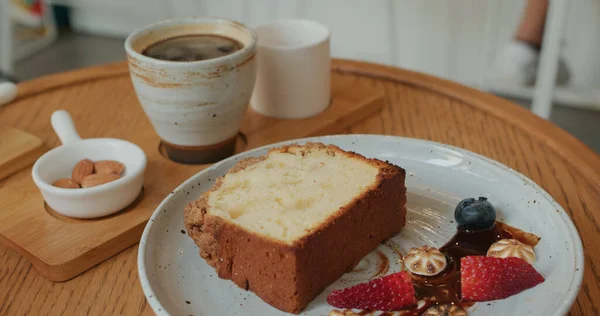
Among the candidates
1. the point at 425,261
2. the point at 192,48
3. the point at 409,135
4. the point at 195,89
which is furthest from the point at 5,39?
the point at 425,261

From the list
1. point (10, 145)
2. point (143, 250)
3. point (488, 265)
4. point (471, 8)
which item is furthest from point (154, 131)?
point (471, 8)

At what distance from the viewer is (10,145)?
4.62 ft

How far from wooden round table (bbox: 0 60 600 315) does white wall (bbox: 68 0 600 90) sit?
1315mm

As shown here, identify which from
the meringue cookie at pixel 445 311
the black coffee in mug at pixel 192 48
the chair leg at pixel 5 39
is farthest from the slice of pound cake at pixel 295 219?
the chair leg at pixel 5 39

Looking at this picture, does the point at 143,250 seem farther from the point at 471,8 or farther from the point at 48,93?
the point at 471,8

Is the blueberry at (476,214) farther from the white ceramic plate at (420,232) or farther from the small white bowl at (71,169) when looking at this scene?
the small white bowl at (71,169)

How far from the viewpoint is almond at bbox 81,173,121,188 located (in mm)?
1216

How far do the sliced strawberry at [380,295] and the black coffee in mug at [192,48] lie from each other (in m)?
0.59

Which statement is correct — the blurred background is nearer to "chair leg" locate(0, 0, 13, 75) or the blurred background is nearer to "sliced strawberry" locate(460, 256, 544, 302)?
"chair leg" locate(0, 0, 13, 75)

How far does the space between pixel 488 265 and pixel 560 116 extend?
2208mm

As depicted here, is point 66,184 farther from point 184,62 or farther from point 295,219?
point 295,219

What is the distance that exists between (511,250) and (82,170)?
2.64 ft

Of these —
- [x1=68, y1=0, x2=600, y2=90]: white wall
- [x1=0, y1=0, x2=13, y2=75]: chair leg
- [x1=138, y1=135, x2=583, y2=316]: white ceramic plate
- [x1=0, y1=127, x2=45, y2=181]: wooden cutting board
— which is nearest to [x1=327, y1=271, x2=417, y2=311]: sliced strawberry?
[x1=138, y1=135, x2=583, y2=316]: white ceramic plate

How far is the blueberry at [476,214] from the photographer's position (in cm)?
109
